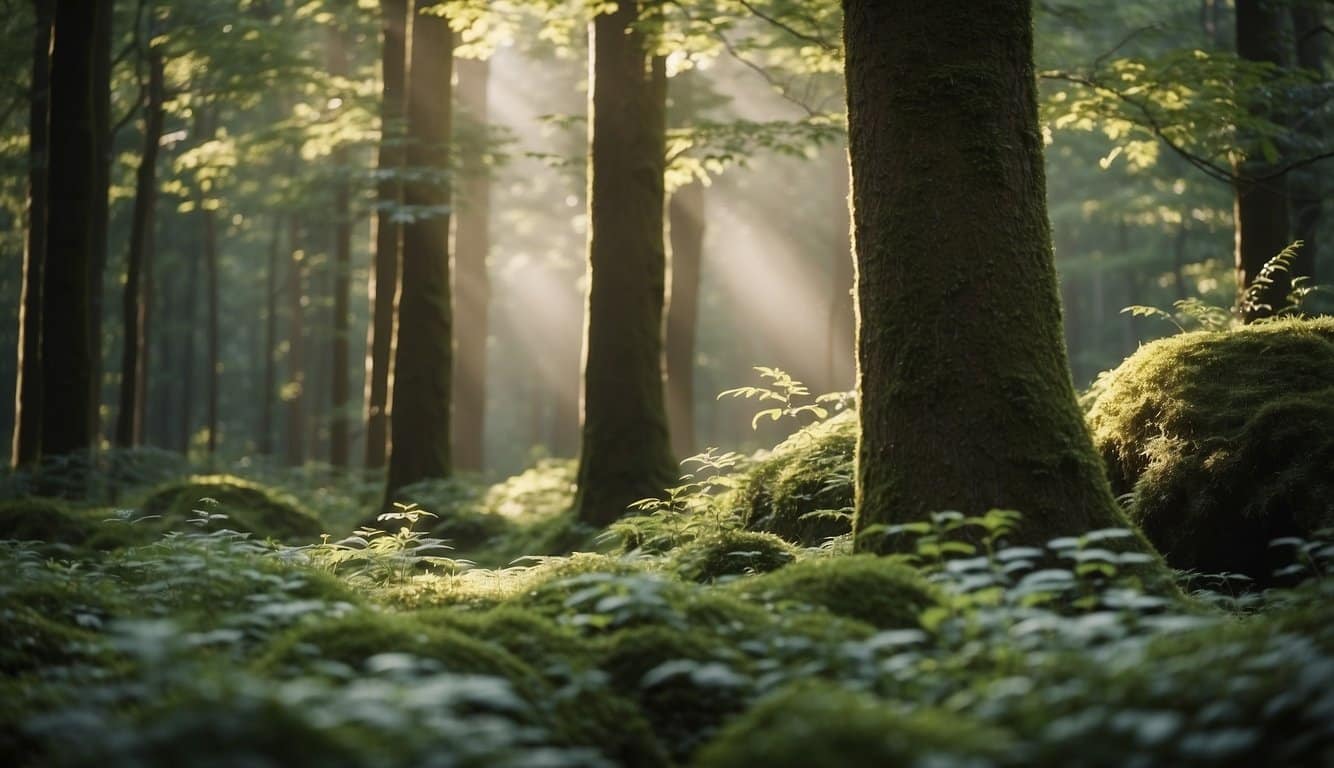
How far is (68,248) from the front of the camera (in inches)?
544

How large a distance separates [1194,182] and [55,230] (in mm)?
24300

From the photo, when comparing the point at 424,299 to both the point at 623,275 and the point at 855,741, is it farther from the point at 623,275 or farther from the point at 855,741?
the point at 855,741

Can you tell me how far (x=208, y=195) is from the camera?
106ft

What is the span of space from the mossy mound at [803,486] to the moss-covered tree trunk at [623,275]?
357 centimetres

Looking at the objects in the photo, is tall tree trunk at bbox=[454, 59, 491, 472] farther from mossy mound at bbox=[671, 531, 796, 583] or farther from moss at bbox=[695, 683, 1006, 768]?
moss at bbox=[695, 683, 1006, 768]

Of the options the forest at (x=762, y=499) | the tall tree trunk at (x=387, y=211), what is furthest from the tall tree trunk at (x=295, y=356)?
the tall tree trunk at (x=387, y=211)

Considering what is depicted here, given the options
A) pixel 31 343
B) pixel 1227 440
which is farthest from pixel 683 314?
pixel 1227 440

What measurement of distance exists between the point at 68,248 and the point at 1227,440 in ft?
44.0

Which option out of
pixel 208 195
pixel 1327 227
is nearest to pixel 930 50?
pixel 1327 227

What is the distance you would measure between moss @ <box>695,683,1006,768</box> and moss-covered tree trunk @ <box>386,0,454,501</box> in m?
12.7

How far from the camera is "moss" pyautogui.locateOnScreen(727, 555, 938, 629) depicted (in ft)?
12.4

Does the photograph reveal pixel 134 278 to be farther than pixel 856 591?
Yes

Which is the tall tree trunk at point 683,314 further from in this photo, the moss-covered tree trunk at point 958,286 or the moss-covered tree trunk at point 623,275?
the moss-covered tree trunk at point 958,286

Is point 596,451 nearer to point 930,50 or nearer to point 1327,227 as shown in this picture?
point 930,50
